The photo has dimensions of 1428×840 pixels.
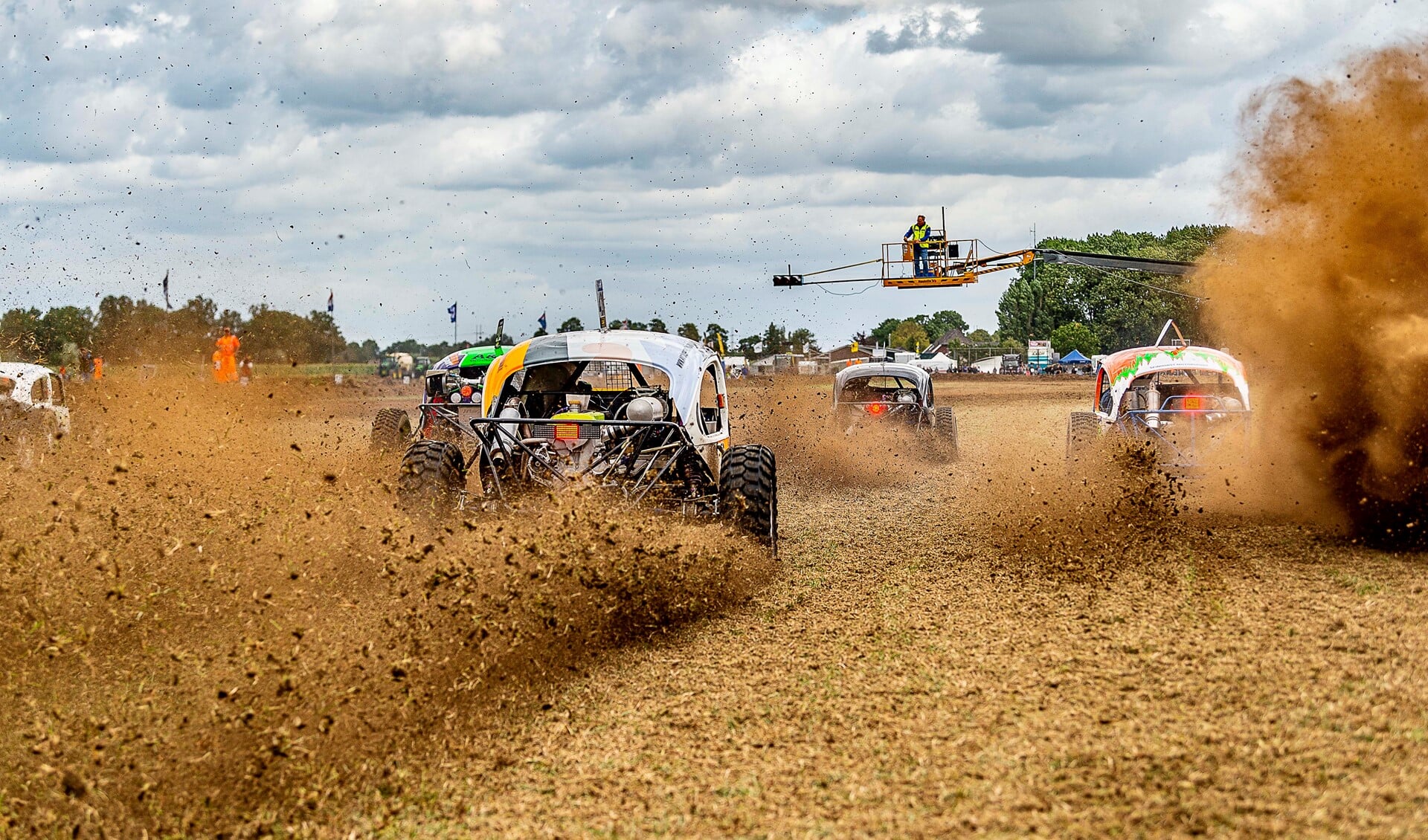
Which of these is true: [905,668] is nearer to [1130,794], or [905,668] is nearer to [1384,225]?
[1130,794]

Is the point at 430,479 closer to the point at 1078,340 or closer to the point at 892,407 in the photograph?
the point at 892,407

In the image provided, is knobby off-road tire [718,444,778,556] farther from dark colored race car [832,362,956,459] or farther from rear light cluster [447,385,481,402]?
dark colored race car [832,362,956,459]

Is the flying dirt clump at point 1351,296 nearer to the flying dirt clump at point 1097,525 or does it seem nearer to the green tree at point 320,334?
the flying dirt clump at point 1097,525

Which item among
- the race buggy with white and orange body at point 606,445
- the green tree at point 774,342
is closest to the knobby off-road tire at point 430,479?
the race buggy with white and orange body at point 606,445

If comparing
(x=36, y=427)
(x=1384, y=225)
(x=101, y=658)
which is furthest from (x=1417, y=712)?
(x=36, y=427)

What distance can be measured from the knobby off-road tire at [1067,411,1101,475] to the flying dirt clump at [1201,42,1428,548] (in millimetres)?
2827

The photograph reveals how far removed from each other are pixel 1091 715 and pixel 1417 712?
54.7 inches

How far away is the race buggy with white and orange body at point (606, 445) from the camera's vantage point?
9852mm

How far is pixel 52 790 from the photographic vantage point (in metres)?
5.75

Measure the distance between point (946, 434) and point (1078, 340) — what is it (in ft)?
263

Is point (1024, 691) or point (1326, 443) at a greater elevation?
point (1326, 443)

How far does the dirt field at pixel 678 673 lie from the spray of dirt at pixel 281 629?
1.0 inches

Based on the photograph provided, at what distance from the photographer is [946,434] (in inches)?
781

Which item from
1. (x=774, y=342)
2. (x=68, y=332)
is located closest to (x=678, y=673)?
(x=68, y=332)
